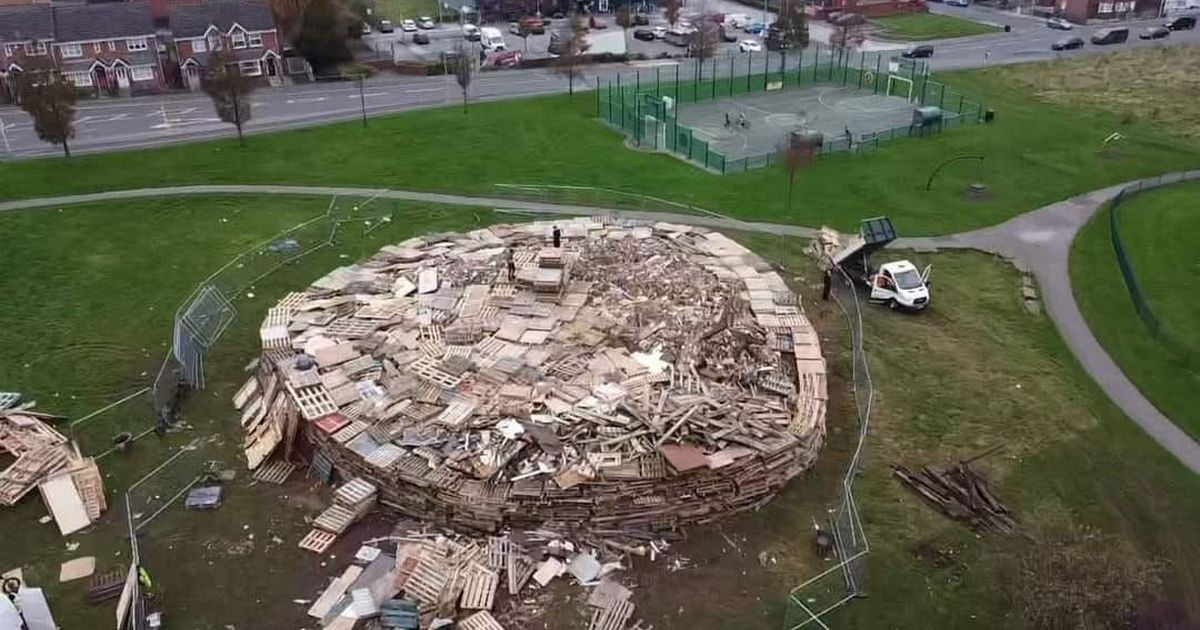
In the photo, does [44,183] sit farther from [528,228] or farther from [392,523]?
[392,523]

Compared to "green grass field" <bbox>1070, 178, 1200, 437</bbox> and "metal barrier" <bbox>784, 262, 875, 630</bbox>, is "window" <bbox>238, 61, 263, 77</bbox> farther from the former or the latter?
"green grass field" <bbox>1070, 178, 1200, 437</bbox>

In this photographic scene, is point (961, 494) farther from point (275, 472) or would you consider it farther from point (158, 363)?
point (158, 363)

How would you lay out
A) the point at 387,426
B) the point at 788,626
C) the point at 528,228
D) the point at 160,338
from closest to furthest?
the point at 788,626
the point at 387,426
the point at 160,338
the point at 528,228

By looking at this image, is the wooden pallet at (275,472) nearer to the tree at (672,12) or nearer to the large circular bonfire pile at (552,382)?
the large circular bonfire pile at (552,382)

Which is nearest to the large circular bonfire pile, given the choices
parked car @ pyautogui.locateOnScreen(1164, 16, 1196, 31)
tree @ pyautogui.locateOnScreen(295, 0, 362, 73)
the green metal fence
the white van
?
the green metal fence

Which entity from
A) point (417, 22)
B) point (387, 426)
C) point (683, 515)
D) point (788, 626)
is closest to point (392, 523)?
point (387, 426)

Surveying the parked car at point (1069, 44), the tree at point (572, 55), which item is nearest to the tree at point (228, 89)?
the tree at point (572, 55)
